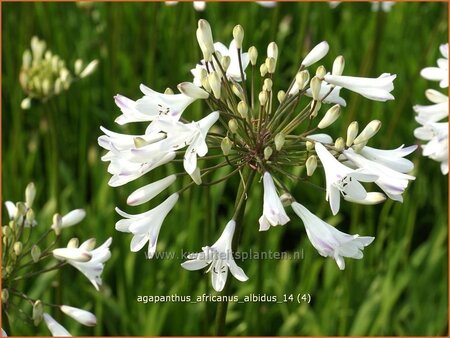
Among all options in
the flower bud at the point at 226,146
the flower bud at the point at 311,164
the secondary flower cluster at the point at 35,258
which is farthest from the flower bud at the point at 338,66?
the secondary flower cluster at the point at 35,258

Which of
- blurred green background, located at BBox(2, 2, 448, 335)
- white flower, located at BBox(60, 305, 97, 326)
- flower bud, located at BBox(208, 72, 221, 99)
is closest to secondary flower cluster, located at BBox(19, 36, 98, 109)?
blurred green background, located at BBox(2, 2, 448, 335)

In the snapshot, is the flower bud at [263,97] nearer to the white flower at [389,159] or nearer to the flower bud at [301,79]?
the flower bud at [301,79]

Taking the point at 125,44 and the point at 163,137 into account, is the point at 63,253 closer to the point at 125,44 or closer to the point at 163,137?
the point at 163,137

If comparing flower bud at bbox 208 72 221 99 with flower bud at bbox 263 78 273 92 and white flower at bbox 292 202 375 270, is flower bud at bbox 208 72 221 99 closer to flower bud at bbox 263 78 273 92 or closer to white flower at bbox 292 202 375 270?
flower bud at bbox 263 78 273 92

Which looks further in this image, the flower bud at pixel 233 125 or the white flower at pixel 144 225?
the white flower at pixel 144 225

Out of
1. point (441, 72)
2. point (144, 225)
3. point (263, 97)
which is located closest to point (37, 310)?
point (144, 225)

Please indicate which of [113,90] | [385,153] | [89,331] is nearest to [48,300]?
[89,331]
